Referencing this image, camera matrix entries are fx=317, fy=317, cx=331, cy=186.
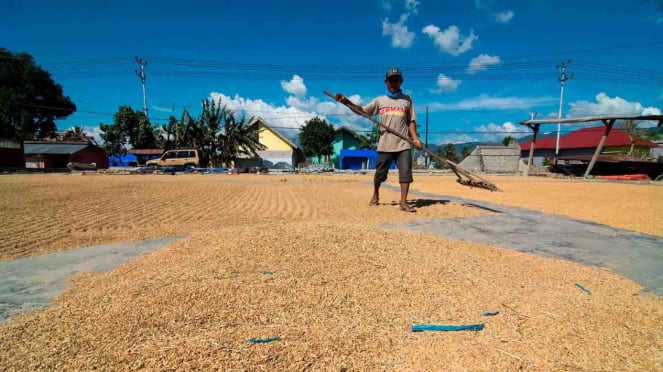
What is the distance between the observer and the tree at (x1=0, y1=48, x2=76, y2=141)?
2831 centimetres

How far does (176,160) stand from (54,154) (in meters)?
13.2

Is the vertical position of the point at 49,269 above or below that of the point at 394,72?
below

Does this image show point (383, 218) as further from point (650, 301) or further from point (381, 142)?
point (650, 301)

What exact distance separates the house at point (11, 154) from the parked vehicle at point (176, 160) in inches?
465

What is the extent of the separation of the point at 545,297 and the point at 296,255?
1345 millimetres

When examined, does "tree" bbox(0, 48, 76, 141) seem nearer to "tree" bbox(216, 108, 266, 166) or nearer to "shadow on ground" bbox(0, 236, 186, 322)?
"tree" bbox(216, 108, 266, 166)

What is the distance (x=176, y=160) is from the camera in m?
20.9

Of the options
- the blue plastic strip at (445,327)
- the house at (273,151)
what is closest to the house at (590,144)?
the house at (273,151)

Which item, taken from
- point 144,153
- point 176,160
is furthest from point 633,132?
point 144,153

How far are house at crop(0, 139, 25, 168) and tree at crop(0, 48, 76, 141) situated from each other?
6108 mm

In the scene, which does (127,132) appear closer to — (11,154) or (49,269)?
(11,154)

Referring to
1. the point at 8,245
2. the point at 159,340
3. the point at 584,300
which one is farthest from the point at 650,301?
the point at 8,245

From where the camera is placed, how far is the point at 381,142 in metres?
4.42

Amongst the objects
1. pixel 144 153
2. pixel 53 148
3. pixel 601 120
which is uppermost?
pixel 601 120
